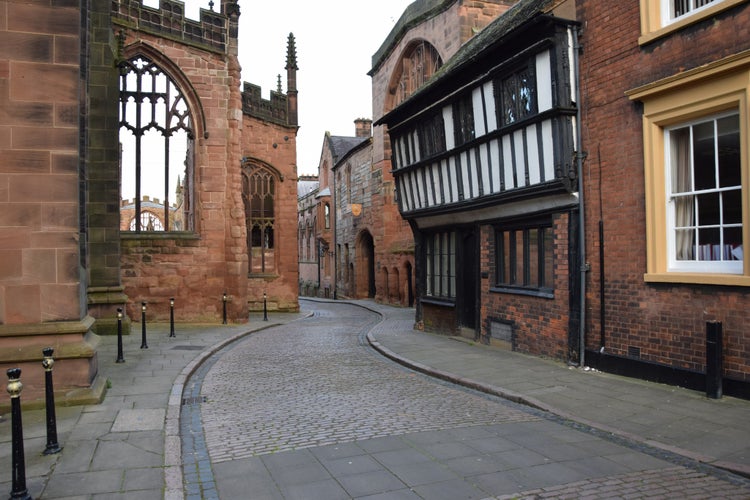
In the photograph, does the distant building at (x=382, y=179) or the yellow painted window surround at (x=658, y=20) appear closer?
the yellow painted window surround at (x=658, y=20)

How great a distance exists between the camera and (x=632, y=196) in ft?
28.6

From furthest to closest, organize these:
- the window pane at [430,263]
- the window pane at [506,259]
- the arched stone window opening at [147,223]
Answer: the arched stone window opening at [147,223]
the window pane at [430,263]
the window pane at [506,259]

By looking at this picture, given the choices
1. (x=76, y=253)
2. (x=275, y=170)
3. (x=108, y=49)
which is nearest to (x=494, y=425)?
(x=76, y=253)

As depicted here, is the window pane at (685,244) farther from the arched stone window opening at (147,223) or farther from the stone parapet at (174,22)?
the stone parapet at (174,22)

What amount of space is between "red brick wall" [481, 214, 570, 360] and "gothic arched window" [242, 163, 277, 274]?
13.6m

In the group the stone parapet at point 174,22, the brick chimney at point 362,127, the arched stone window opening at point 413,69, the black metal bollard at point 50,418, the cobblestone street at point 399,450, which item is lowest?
the cobblestone street at point 399,450

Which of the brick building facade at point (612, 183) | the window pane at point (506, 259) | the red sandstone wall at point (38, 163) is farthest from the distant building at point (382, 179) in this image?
the red sandstone wall at point (38, 163)

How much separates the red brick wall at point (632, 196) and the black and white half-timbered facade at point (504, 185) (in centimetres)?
36

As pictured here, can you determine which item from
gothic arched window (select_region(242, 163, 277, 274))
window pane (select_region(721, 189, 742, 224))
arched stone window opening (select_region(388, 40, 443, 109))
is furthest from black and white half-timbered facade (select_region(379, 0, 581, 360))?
arched stone window opening (select_region(388, 40, 443, 109))

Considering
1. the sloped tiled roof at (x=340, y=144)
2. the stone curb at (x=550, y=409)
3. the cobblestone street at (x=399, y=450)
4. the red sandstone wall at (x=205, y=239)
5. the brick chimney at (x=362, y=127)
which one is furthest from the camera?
the brick chimney at (x=362, y=127)

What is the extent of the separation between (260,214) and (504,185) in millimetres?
15123

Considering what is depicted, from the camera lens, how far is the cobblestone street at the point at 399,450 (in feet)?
15.6

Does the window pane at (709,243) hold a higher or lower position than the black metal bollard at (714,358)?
higher

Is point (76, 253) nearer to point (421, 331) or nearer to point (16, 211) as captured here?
point (16, 211)
